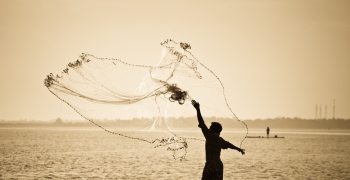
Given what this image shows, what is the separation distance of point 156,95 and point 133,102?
66 centimetres

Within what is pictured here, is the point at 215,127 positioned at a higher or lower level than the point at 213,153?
higher

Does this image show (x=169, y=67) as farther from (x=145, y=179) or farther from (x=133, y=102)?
(x=145, y=179)

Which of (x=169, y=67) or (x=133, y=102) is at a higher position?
(x=169, y=67)

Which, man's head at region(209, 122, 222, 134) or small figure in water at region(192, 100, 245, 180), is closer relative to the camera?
small figure in water at region(192, 100, 245, 180)

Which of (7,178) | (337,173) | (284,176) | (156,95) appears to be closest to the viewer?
(156,95)

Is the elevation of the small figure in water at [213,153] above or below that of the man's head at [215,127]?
below

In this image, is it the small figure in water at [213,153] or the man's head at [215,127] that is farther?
the man's head at [215,127]

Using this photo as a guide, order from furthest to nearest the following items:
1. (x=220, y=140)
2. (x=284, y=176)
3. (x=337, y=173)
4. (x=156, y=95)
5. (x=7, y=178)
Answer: (x=337, y=173)
(x=284, y=176)
(x=7, y=178)
(x=156, y=95)
(x=220, y=140)

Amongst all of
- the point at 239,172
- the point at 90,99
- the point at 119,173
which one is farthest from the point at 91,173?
the point at 90,99

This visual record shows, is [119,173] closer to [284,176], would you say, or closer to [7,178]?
[7,178]

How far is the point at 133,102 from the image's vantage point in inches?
561

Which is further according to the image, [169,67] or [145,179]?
[145,179]

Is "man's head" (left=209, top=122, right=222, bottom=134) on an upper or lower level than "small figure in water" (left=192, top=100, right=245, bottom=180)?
upper

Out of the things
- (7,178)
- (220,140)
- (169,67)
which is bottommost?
(7,178)
